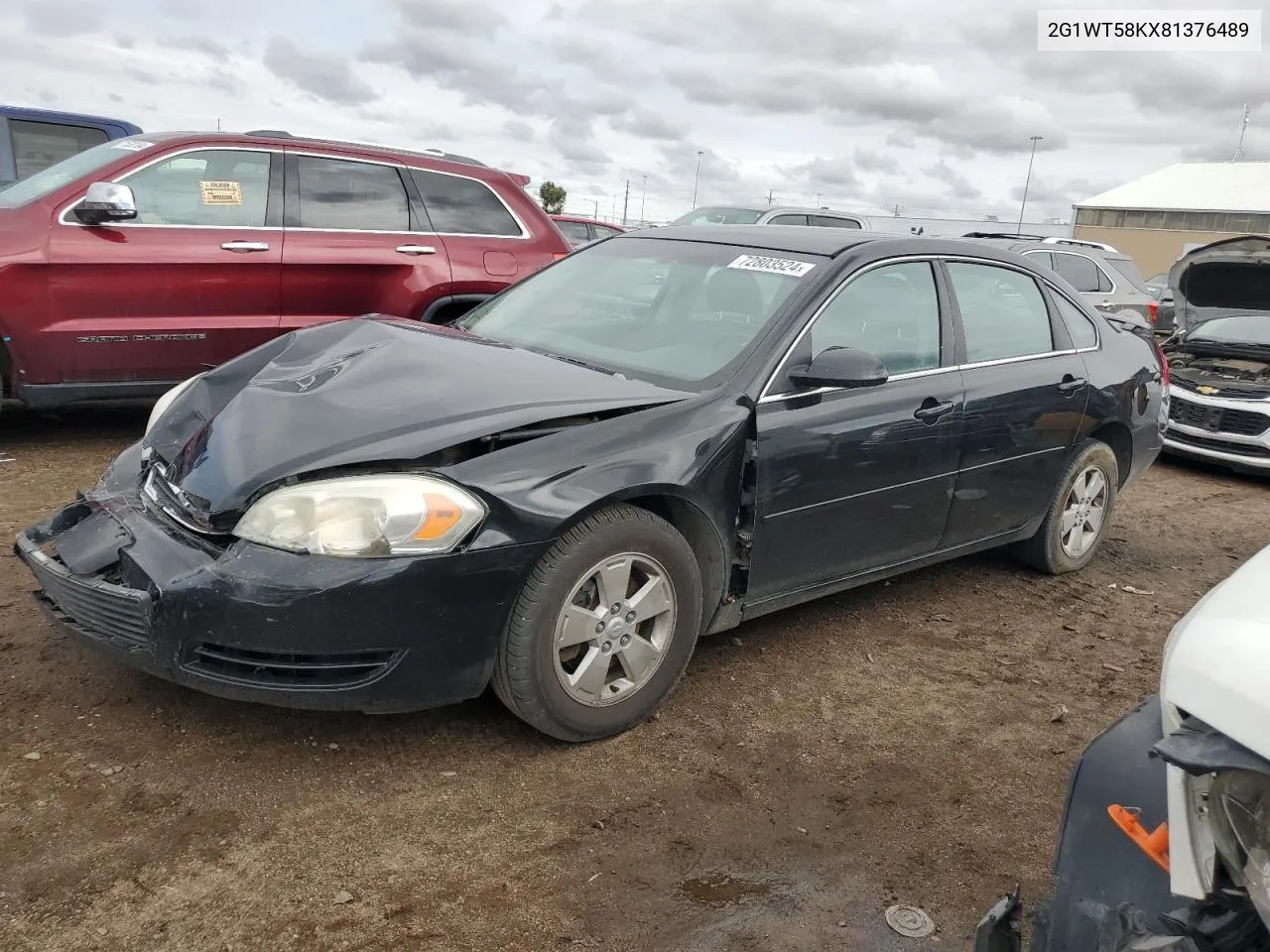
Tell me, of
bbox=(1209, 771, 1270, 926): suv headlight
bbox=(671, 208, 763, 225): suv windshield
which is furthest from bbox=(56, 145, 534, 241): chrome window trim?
bbox=(671, 208, 763, 225): suv windshield

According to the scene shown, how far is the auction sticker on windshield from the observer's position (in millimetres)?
3730

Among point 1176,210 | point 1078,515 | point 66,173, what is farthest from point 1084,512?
point 1176,210

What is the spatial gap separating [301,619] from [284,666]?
16 cm

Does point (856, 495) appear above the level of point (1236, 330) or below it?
below

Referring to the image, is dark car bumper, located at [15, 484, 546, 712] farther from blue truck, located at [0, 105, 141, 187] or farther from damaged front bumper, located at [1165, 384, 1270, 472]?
blue truck, located at [0, 105, 141, 187]

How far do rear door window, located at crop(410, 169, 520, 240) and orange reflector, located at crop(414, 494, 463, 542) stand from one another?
4.19 metres

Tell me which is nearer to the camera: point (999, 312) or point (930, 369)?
point (930, 369)

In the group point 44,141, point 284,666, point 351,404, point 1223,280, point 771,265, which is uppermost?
point 44,141

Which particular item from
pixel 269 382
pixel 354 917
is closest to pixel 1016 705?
pixel 354 917

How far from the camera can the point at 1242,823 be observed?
1.43 meters

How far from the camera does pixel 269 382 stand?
10.7 feet

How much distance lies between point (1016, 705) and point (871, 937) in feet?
5.10

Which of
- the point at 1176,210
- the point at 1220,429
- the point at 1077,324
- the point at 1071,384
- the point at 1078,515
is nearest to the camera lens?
the point at 1071,384

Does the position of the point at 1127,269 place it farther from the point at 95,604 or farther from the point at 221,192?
the point at 95,604
